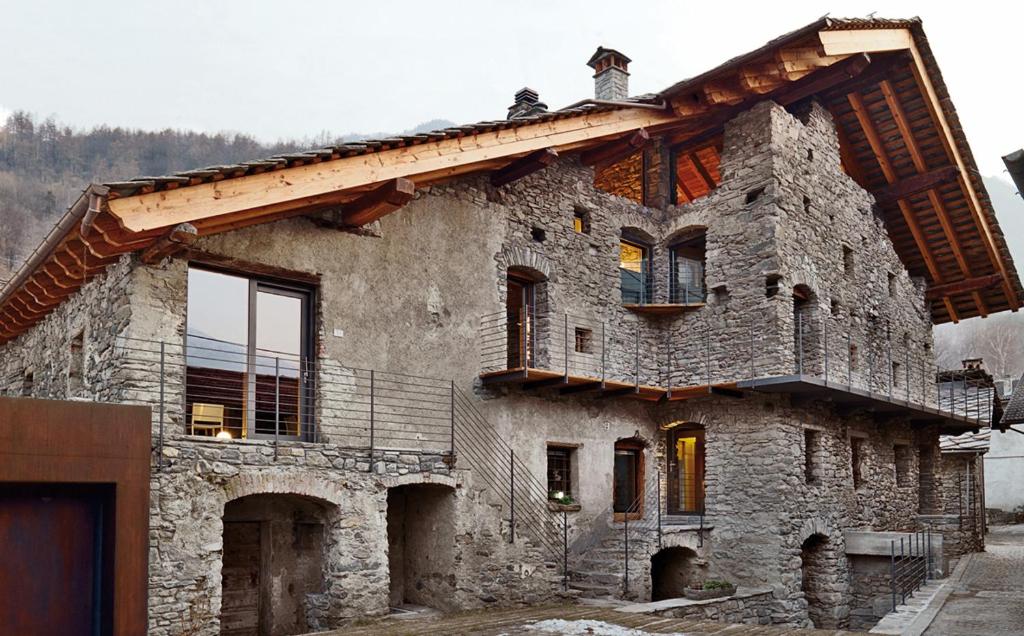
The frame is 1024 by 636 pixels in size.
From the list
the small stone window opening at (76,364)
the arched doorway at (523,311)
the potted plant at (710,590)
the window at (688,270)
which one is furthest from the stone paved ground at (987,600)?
the small stone window opening at (76,364)

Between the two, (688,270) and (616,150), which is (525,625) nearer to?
(616,150)

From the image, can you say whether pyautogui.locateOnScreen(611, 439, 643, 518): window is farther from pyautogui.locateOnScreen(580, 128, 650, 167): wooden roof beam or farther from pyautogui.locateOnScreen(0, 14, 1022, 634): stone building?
pyautogui.locateOnScreen(580, 128, 650, 167): wooden roof beam

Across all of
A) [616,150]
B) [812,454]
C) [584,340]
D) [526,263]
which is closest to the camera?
[526,263]

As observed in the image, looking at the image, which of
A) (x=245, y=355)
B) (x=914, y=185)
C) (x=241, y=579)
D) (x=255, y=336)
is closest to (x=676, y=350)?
(x=914, y=185)

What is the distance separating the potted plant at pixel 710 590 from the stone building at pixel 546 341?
25 centimetres

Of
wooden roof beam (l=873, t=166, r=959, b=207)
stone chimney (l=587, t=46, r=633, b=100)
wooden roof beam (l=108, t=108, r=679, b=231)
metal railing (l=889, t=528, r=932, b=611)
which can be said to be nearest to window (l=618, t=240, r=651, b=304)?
wooden roof beam (l=108, t=108, r=679, b=231)

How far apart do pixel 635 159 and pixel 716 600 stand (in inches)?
345

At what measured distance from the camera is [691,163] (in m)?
18.5

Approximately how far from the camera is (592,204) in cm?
1576

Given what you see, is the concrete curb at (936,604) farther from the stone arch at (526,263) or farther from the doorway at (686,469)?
the stone arch at (526,263)

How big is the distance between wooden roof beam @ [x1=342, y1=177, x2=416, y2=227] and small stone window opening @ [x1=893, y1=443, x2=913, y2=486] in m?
13.7

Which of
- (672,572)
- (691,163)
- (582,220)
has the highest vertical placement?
(691,163)

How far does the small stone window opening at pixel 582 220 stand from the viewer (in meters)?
15.6

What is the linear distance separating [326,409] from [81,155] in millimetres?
50117
